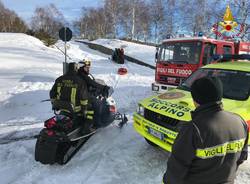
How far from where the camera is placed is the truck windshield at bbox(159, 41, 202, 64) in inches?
354

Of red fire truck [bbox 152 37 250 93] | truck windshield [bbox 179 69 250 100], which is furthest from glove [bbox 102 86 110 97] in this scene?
red fire truck [bbox 152 37 250 93]

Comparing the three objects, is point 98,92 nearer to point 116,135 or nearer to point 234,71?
point 116,135

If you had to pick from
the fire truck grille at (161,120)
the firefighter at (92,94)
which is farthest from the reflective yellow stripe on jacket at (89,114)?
the fire truck grille at (161,120)

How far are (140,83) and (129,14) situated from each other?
33390mm

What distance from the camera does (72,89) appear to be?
516 centimetres

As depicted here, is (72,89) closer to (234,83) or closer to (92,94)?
(92,94)

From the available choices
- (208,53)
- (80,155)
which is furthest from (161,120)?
(208,53)

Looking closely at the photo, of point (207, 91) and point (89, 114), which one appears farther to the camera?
point (89, 114)

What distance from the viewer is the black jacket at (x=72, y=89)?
5.15 meters

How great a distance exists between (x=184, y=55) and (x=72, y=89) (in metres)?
5.22

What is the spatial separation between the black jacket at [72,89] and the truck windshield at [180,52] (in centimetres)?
492

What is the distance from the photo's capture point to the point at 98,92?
6.01 metres

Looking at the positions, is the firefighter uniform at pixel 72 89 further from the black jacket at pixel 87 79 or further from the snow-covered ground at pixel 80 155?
the snow-covered ground at pixel 80 155

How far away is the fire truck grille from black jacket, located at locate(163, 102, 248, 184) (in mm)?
2225
